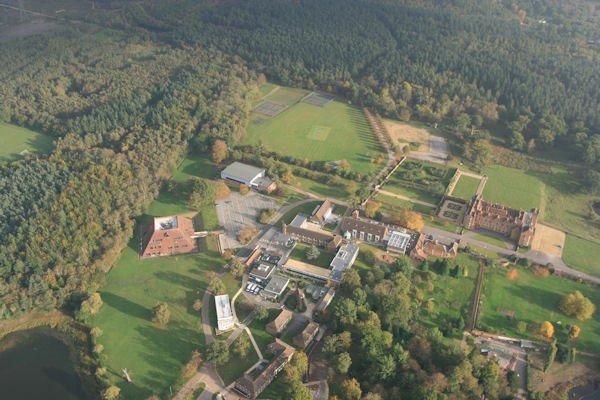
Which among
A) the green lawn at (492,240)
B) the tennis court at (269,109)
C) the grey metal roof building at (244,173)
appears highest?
the grey metal roof building at (244,173)

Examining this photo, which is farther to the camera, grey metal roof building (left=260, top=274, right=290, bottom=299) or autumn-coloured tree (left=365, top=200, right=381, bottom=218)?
autumn-coloured tree (left=365, top=200, right=381, bottom=218)

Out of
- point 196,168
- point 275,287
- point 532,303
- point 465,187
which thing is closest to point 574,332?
point 532,303

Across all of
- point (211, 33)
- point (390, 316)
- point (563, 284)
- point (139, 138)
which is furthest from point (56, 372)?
point (211, 33)

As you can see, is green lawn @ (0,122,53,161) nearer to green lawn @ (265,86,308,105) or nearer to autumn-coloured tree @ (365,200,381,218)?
green lawn @ (265,86,308,105)

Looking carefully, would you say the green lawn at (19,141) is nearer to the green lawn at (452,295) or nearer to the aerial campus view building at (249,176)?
the aerial campus view building at (249,176)

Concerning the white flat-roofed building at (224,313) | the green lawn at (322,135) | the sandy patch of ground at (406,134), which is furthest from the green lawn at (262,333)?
the sandy patch of ground at (406,134)

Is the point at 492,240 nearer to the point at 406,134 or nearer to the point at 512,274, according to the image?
the point at 512,274

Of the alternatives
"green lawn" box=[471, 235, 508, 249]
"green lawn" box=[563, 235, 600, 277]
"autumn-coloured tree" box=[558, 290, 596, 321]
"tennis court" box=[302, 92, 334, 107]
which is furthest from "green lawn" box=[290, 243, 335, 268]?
"tennis court" box=[302, 92, 334, 107]
